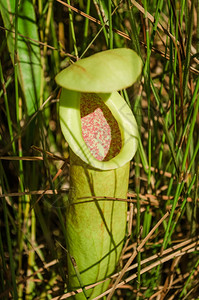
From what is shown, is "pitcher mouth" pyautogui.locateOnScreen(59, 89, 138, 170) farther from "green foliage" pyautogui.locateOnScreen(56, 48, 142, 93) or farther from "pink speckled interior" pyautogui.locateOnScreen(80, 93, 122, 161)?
"green foliage" pyautogui.locateOnScreen(56, 48, 142, 93)

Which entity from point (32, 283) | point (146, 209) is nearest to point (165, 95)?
point (146, 209)

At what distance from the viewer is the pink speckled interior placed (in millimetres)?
974

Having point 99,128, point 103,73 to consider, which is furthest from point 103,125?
point 103,73

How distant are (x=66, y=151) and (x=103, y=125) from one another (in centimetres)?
36

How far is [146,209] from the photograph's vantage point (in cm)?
110

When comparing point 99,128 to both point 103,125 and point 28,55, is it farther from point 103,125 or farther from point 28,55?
point 28,55

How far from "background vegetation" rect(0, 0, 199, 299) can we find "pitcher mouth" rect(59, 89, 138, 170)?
71 mm

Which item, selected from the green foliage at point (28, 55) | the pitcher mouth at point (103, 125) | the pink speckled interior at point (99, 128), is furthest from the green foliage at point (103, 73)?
the green foliage at point (28, 55)

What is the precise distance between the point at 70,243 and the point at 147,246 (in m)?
0.29

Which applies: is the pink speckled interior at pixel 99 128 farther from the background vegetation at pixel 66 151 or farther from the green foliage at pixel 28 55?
the green foliage at pixel 28 55

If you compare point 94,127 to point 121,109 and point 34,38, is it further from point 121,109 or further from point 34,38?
point 34,38

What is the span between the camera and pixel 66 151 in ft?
4.32

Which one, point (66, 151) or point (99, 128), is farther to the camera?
point (66, 151)

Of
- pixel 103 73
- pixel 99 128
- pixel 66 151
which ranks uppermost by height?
pixel 103 73
